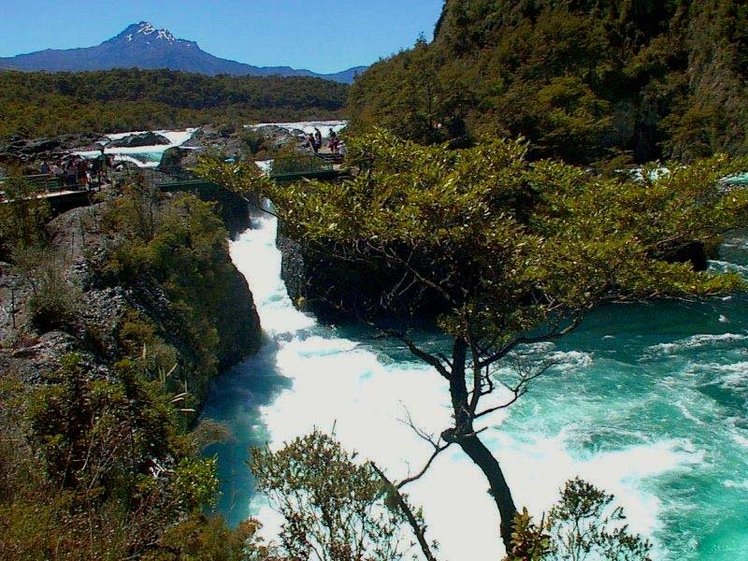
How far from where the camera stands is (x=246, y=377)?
17578mm

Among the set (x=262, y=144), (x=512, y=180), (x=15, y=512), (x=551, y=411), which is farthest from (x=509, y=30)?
(x=15, y=512)

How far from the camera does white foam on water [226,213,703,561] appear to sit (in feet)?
36.9

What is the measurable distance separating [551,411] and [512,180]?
9.99 meters

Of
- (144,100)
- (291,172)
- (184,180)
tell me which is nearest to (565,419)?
(291,172)

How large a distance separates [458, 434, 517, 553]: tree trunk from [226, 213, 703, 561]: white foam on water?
1.93 meters

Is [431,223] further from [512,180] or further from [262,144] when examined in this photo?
[262,144]

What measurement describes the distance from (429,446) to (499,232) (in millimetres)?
9292

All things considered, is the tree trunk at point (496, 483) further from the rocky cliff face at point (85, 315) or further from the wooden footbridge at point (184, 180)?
the wooden footbridge at point (184, 180)

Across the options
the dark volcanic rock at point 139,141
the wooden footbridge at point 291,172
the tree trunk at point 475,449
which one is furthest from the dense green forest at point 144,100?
the tree trunk at point 475,449

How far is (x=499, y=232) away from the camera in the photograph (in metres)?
5.68

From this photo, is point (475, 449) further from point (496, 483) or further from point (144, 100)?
point (144, 100)

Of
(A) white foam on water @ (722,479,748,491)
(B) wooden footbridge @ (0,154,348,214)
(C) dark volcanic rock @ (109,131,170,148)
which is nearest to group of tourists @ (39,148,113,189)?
(B) wooden footbridge @ (0,154,348,214)

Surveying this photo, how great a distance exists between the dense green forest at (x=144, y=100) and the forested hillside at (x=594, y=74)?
88.4 feet

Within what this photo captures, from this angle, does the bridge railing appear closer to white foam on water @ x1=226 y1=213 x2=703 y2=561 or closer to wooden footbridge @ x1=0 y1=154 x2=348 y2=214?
wooden footbridge @ x1=0 y1=154 x2=348 y2=214
